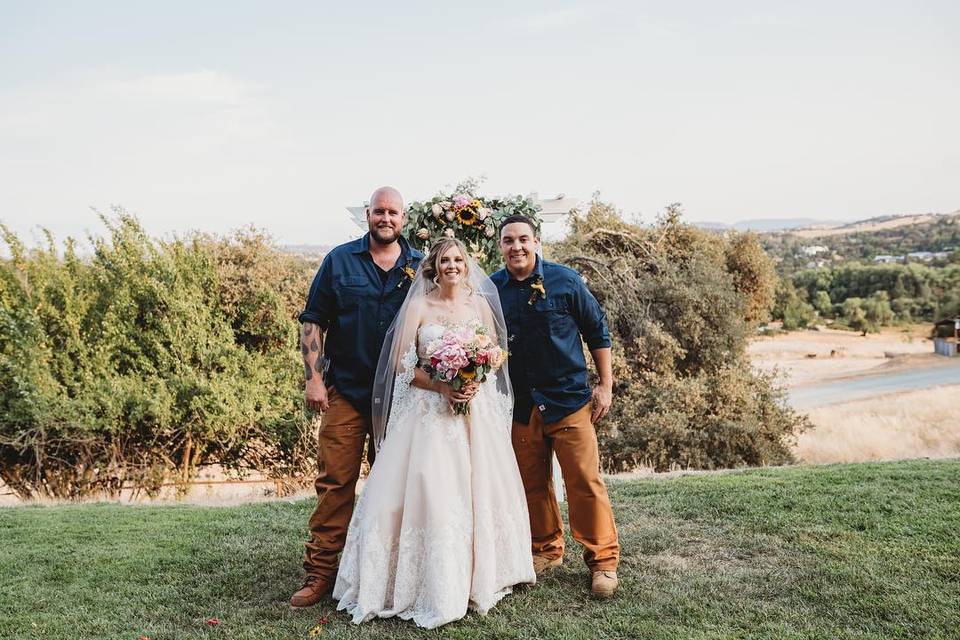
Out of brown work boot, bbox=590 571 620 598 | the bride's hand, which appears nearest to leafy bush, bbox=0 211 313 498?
the bride's hand

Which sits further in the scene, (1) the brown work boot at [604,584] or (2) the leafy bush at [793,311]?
(2) the leafy bush at [793,311]

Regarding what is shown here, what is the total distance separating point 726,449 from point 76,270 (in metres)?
11.9

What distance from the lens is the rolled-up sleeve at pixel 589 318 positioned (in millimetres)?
4957

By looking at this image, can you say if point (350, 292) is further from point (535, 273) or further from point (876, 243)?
point (876, 243)

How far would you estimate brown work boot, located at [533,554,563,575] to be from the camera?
499 cm

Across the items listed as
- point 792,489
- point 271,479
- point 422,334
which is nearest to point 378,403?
point 422,334

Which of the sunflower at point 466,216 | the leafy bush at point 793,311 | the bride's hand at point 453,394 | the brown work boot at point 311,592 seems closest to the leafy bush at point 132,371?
the sunflower at point 466,216

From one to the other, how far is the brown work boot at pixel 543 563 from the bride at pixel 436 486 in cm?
32

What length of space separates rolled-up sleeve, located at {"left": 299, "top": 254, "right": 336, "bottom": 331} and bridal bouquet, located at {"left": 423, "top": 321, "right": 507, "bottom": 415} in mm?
806

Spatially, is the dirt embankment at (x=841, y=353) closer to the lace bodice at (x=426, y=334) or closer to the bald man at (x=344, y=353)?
the bald man at (x=344, y=353)

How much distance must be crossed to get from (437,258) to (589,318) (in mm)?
1102

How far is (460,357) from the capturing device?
4.30m

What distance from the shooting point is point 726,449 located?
1455 centimetres

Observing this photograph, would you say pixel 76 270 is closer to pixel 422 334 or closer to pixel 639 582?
pixel 422 334
